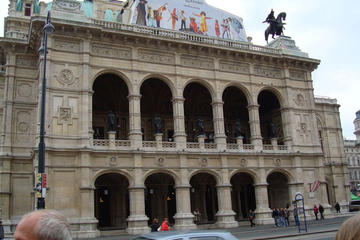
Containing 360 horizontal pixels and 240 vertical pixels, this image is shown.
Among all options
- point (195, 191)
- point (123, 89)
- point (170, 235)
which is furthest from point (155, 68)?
point (170, 235)

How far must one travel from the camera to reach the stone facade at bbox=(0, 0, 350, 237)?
82.4ft

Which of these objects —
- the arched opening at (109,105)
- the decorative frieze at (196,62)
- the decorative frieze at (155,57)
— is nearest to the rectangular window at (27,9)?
the arched opening at (109,105)

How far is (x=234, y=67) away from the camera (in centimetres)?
3181

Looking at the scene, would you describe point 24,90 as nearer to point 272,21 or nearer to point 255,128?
point 255,128

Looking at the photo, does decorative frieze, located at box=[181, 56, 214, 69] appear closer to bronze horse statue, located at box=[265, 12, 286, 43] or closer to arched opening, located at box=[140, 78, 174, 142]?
arched opening, located at box=[140, 78, 174, 142]

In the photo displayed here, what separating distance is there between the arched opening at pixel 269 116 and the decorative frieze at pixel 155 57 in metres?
11.1

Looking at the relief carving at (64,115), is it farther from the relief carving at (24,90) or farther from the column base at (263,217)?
the column base at (263,217)

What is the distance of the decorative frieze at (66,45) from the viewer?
25.8m

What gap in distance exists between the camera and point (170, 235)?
→ 7.13m

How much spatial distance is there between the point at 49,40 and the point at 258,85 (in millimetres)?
17545

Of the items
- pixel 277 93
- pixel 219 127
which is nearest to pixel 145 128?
pixel 219 127

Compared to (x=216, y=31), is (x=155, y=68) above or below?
below

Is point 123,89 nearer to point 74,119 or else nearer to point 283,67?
point 74,119

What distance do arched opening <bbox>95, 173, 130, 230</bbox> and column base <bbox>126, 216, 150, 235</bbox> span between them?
4.69 m
